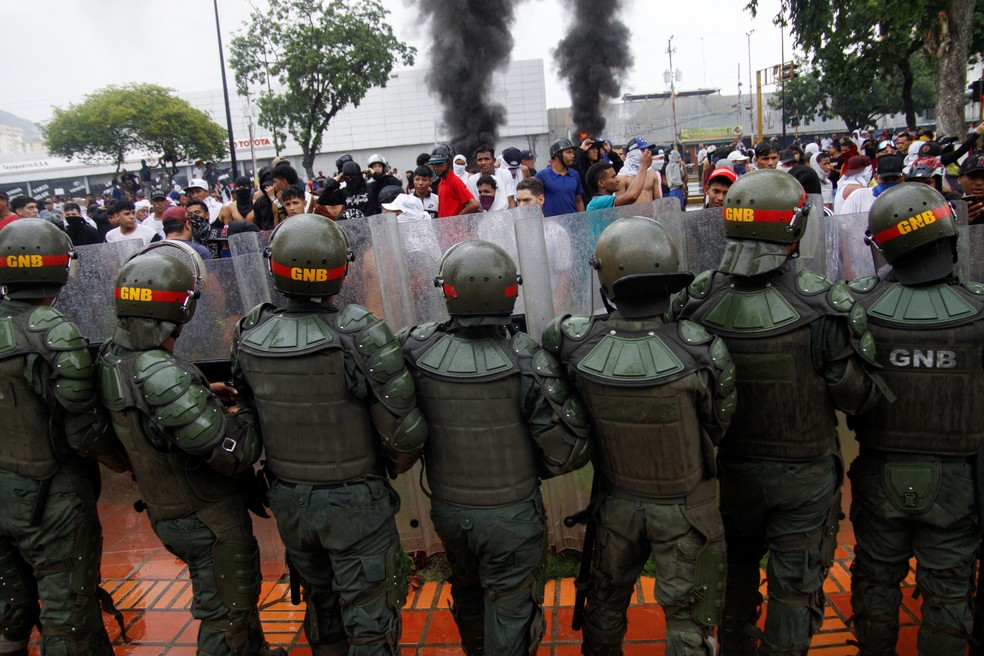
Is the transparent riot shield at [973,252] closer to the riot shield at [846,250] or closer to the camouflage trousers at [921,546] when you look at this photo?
the riot shield at [846,250]

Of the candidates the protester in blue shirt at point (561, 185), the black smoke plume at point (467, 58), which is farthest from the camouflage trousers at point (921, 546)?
the black smoke plume at point (467, 58)

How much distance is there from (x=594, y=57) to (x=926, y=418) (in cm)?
2805

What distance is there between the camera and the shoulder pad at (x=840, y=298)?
113 inches

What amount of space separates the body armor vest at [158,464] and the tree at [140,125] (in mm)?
45736

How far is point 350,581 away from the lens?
3072 mm

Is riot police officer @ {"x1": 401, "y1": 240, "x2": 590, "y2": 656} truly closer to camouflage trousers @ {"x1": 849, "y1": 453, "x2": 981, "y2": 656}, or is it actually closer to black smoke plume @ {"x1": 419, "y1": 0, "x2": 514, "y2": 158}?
camouflage trousers @ {"x1": 849, "y1": 453, "x2": 981, "y2": 656}

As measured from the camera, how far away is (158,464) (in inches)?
127

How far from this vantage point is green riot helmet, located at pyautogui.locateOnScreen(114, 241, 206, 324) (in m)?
3.13

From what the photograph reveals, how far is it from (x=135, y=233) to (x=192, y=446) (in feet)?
17.3

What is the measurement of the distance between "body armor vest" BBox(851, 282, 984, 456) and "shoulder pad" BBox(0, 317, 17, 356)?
4.10 metres

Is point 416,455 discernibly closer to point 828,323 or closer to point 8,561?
point 828,323

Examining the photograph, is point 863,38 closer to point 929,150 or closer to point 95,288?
point 929,150

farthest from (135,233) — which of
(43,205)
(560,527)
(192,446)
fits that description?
(43,205)

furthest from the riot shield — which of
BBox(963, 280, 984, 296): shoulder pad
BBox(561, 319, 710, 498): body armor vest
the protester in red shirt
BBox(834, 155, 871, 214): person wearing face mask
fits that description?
BBox(834, 155, 871, 214): person wearing face mask
